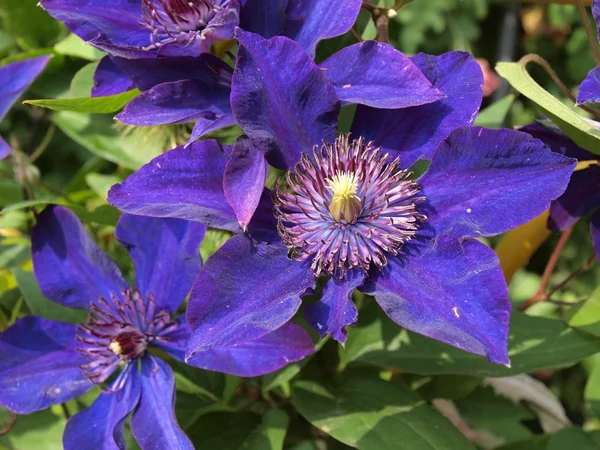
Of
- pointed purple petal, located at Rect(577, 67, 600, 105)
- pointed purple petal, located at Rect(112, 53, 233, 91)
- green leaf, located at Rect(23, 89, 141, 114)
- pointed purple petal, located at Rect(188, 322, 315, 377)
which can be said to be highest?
pointed purple petal, located at Rect(577, 67, 600, 105)

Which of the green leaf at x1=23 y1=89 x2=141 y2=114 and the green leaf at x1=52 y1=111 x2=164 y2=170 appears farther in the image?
the green leaf at x1=52 y1=111 x2=164 y2=170

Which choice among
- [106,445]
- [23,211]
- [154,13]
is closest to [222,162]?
[154,13]

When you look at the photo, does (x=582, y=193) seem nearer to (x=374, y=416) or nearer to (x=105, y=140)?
(x=374, y=416)

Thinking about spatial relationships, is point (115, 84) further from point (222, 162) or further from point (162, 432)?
point (162, 432)

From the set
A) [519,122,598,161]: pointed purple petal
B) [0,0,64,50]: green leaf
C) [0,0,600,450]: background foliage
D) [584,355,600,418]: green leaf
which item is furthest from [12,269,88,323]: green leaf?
[584,355,600,418]: green leaf

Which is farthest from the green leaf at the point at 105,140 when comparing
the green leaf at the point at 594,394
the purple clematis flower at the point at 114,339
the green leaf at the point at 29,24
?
the green leaf at the point at 594,394

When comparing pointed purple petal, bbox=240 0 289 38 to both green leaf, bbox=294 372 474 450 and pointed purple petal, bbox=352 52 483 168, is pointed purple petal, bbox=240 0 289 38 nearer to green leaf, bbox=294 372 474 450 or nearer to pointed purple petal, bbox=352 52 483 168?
pointed purple petal, bbox=352 52 483 168
